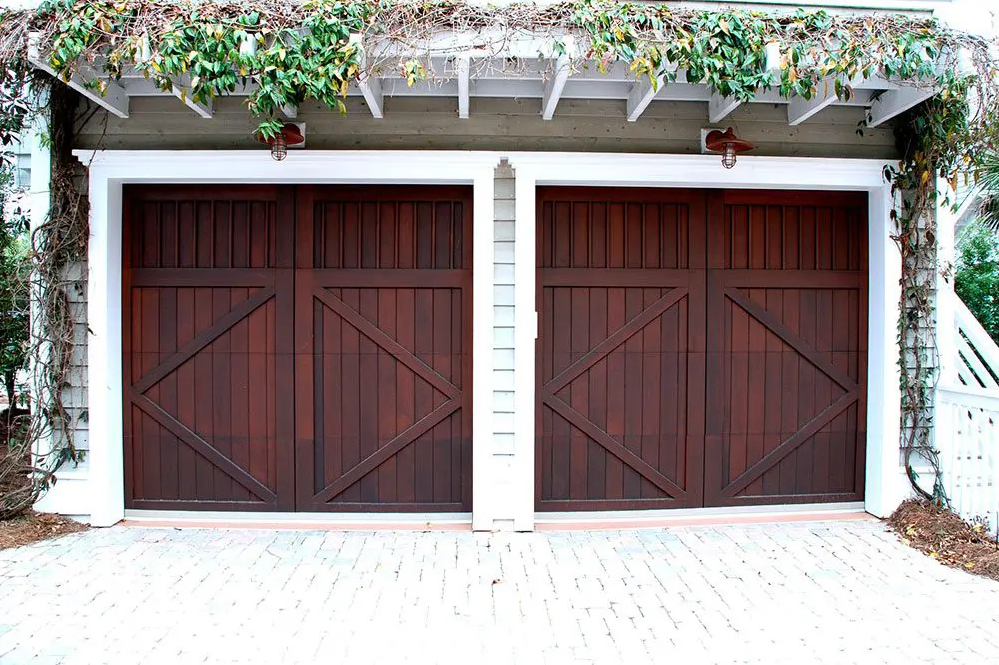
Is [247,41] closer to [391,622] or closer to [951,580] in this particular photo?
[391,622]

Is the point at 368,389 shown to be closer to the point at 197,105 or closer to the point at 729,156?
the point at 197,105

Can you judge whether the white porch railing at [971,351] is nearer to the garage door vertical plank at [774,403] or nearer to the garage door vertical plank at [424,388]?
the garage door vertical plank at [774,403]

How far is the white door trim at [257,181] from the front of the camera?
3.67 meters

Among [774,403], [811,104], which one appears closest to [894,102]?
[811,104]

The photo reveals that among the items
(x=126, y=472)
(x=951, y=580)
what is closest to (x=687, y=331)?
(x=951, y=580)

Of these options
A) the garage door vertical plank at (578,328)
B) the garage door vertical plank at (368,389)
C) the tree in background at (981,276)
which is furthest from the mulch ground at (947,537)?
the garage door vertical plank at (368,389)

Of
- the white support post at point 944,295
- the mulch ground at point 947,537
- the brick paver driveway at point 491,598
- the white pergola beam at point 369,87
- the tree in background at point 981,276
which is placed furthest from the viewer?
the tree in background at point 981,276

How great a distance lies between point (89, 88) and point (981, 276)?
6.96m

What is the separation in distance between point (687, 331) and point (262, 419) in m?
2.70

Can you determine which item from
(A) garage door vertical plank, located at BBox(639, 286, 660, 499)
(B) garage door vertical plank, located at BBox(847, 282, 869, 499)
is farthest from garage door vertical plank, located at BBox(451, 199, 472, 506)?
(B) garage door vertical plank, located at BBox(847, 282, 869, 499)

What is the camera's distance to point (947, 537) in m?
3.49

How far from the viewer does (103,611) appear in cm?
272

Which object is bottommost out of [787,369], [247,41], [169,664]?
[169,664]

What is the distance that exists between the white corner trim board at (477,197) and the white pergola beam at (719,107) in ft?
0.76
